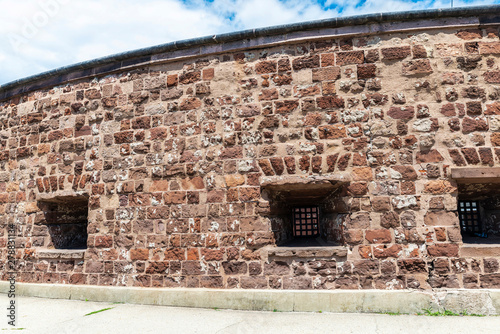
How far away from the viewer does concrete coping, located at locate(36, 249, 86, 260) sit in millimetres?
4703

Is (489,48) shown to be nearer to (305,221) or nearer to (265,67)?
(265,67)

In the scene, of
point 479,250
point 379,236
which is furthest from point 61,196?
point 479,250

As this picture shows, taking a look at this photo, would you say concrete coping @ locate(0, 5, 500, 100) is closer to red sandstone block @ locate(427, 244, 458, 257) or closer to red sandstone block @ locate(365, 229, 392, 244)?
red sandstone block @ locate(365, 229, 392, 244)

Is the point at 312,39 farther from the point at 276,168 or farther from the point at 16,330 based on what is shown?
the point at 16,330

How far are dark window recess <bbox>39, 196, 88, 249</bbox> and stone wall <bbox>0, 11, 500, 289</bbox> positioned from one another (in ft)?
1.04

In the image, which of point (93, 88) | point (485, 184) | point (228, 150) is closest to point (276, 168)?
point (228, 150)

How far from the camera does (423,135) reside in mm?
3938

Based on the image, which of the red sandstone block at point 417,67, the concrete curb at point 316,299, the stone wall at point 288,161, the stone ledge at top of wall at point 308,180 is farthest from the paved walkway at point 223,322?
the red sandstone block at point 417,67

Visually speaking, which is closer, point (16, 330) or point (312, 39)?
point (16, 330)

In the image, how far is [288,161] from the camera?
13.5 ft

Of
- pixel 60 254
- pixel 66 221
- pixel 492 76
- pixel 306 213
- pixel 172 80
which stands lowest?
pixel 60 254

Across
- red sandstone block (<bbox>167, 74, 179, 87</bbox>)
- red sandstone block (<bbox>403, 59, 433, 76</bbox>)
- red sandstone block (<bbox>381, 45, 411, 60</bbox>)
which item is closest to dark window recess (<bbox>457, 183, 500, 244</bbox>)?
red sandstone block (<bbox>403, 59, 433, 76</bbox>)

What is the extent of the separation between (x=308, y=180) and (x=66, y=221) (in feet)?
13.4

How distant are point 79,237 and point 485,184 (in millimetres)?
6088
